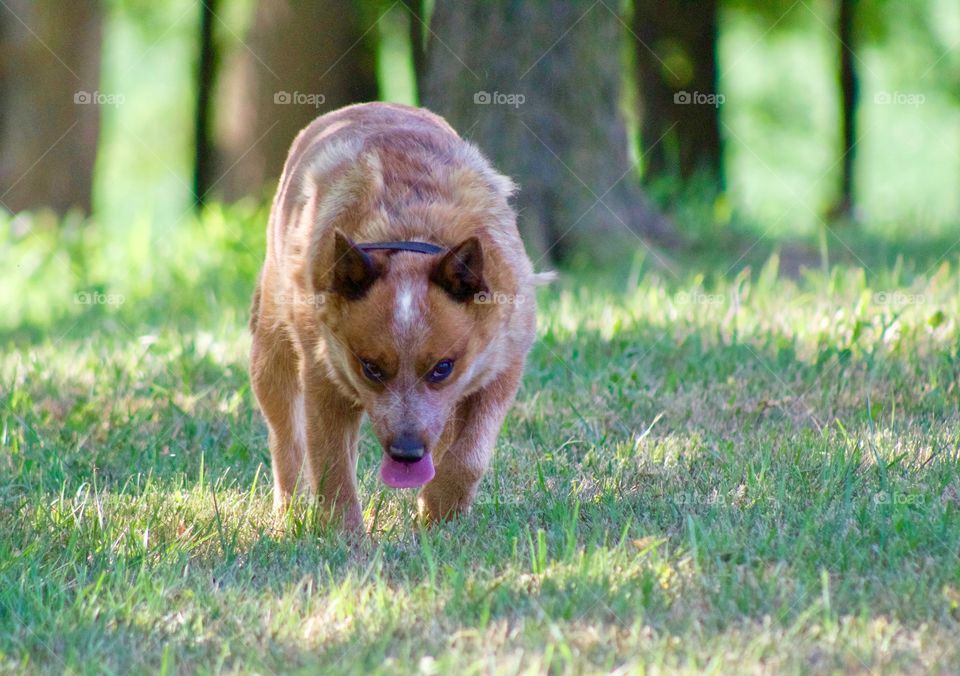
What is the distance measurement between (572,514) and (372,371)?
873 mm

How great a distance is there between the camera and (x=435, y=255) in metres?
4.30

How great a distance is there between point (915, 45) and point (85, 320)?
46.7 ft

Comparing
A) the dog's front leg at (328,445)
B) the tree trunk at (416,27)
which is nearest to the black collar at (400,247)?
the dog's front leg at (328,445)

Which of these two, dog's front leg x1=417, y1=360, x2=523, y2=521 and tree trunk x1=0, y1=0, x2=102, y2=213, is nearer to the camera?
dog's front leg x1=417, y1=360, x2=523, y2=521

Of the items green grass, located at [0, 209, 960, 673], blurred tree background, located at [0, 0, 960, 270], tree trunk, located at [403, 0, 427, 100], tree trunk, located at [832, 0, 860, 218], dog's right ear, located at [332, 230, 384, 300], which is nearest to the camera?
green grass, located at [0, 209, 960, 673]

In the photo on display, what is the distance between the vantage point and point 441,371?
167 inches

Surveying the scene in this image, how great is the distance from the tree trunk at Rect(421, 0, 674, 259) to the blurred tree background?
15mm

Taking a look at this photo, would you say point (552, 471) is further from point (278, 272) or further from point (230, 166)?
point (230, 166)

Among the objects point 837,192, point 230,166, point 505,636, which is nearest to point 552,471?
point 505,636

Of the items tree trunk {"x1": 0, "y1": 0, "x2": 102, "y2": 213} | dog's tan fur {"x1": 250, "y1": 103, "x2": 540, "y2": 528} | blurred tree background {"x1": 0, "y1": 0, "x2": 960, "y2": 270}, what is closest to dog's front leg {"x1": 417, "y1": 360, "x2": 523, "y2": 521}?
dog's tan fur {"x1": 250, "y1": 103, "x2": 540, "y2": 528}

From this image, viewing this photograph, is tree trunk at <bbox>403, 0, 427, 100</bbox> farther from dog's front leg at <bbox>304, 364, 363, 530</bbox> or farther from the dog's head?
the dog's head

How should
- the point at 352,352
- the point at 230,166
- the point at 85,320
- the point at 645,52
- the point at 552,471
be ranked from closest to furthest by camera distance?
the point at 352,352 < the point at 552,471 < the point at 85,320 < the point at 230,166 < the point at 645,52

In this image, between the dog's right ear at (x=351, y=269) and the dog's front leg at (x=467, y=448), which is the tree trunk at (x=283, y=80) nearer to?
the dog's front leg at (x=467, y=448)

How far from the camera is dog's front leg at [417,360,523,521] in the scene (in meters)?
4.48
